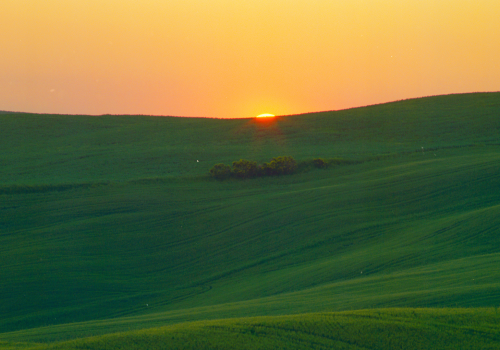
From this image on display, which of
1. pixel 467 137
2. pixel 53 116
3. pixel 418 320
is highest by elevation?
pixel 53 116

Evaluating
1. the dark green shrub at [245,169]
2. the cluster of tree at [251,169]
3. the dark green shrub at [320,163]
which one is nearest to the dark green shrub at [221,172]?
the cluster of tree at [251,169]

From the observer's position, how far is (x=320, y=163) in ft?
107

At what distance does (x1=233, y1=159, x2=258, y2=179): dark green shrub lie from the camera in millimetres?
30969

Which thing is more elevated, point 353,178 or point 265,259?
point 353,178

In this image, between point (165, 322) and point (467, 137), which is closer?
point (165, 322)

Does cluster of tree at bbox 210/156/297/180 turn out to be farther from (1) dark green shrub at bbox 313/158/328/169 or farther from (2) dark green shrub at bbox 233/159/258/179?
(1) dark green shrub at bbox 313/158/328/169

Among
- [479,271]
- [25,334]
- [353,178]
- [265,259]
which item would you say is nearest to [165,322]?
[25,334]

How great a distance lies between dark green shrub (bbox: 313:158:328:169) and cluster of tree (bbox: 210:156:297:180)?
2.08m

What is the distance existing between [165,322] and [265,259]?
23.8 ft

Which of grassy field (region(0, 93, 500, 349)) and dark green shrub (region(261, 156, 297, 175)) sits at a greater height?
dark green shrub (region(261, 156, 297, 175))

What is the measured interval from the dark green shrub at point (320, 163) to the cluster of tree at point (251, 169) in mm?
2085

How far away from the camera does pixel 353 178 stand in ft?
87.6

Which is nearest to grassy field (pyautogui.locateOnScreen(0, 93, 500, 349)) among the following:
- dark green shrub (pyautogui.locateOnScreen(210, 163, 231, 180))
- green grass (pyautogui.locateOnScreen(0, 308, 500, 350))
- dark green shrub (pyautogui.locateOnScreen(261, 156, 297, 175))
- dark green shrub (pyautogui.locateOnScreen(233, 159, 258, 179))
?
green grass (pyautogui.locateOnScreen(0, 308, 500, 350))

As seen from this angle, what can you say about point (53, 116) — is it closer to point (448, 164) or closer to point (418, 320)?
point (448, 164)
